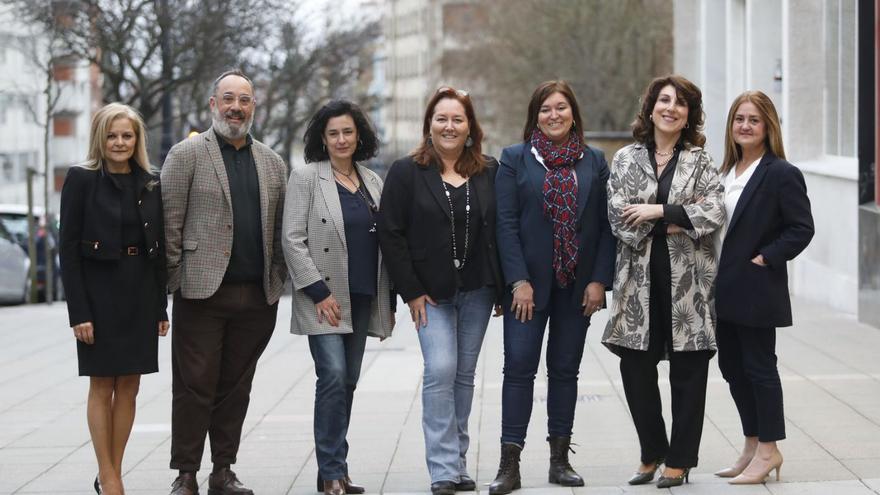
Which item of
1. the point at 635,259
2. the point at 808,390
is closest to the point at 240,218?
the point at 635,259

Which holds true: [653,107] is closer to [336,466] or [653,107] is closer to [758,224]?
[758,224]

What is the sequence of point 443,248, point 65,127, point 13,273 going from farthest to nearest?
point 65,127
point 13,273
point 443,248

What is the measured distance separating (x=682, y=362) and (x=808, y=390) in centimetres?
369

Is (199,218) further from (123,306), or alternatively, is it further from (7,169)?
(7,169)

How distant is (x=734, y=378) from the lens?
754 cm

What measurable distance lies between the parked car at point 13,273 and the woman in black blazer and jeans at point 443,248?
1948 cm

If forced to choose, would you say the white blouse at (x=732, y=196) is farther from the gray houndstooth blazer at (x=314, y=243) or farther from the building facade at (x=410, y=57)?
the building facade at (x=410, y=57)

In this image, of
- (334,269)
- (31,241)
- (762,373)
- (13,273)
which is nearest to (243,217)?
(334,269)

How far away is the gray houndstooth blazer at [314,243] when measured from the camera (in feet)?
24.1

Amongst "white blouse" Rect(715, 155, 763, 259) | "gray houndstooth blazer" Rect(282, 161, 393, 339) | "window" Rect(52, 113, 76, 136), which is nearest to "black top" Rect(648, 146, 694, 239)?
"white blouse" Rect(715, 155, 763, 259)

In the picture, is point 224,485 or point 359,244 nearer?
point 359,244

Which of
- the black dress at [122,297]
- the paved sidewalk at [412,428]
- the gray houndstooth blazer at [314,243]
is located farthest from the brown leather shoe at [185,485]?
the gray houndstooth blazer at [314,243]

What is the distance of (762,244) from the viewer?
7262 millimetres

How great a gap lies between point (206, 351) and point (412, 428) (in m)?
2.61
